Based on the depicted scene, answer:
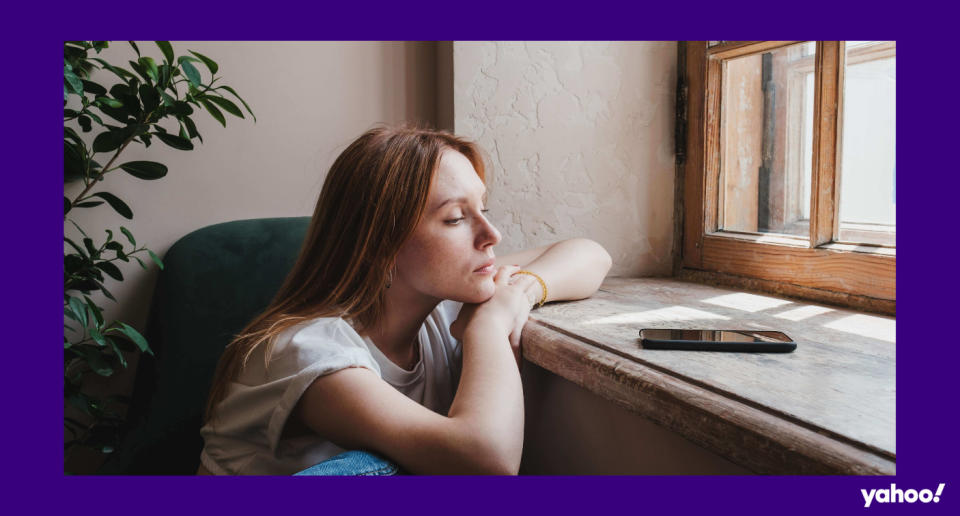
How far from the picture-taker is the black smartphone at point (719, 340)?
0.86m

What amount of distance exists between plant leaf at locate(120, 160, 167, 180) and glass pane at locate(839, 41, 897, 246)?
1395 mm

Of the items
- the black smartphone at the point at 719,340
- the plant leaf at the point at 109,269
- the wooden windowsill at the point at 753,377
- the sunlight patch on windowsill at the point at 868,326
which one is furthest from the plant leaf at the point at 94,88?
the sunlight patch on windowsill at the point at 868,326

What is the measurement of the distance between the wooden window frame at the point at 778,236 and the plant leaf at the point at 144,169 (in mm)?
1261

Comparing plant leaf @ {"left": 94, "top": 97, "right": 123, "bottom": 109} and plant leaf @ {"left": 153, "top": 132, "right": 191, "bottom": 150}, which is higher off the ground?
plant leaf @ {"left": 94, "top": 97, "right": 123, "bottom": 109}

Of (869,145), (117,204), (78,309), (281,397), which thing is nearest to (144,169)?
(117,204)

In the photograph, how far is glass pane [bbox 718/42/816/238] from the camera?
1.37 metres

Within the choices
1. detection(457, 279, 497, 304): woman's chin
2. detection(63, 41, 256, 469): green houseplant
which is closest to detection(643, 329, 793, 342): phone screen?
detection(457, 279, 497, 304): woman's chin

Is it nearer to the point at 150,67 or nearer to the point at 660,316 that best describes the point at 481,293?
the point at 660,316

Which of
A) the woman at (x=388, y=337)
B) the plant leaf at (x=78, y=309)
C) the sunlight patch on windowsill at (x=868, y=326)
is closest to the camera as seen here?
the woman at (x=388, y=337)

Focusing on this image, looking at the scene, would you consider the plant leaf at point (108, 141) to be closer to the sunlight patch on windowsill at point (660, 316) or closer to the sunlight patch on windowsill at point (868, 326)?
the sunlight patch on windowsill at point (660, 316)

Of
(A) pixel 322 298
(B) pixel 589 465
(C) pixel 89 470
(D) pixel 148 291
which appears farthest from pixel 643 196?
(C) pixel 89 470

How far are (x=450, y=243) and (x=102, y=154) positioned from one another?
0.89 m

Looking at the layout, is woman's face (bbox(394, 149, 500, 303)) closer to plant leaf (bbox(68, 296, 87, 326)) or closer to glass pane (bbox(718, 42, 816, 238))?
plant leaf (bbox(68, 296, 87, 326))

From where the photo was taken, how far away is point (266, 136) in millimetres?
1554
